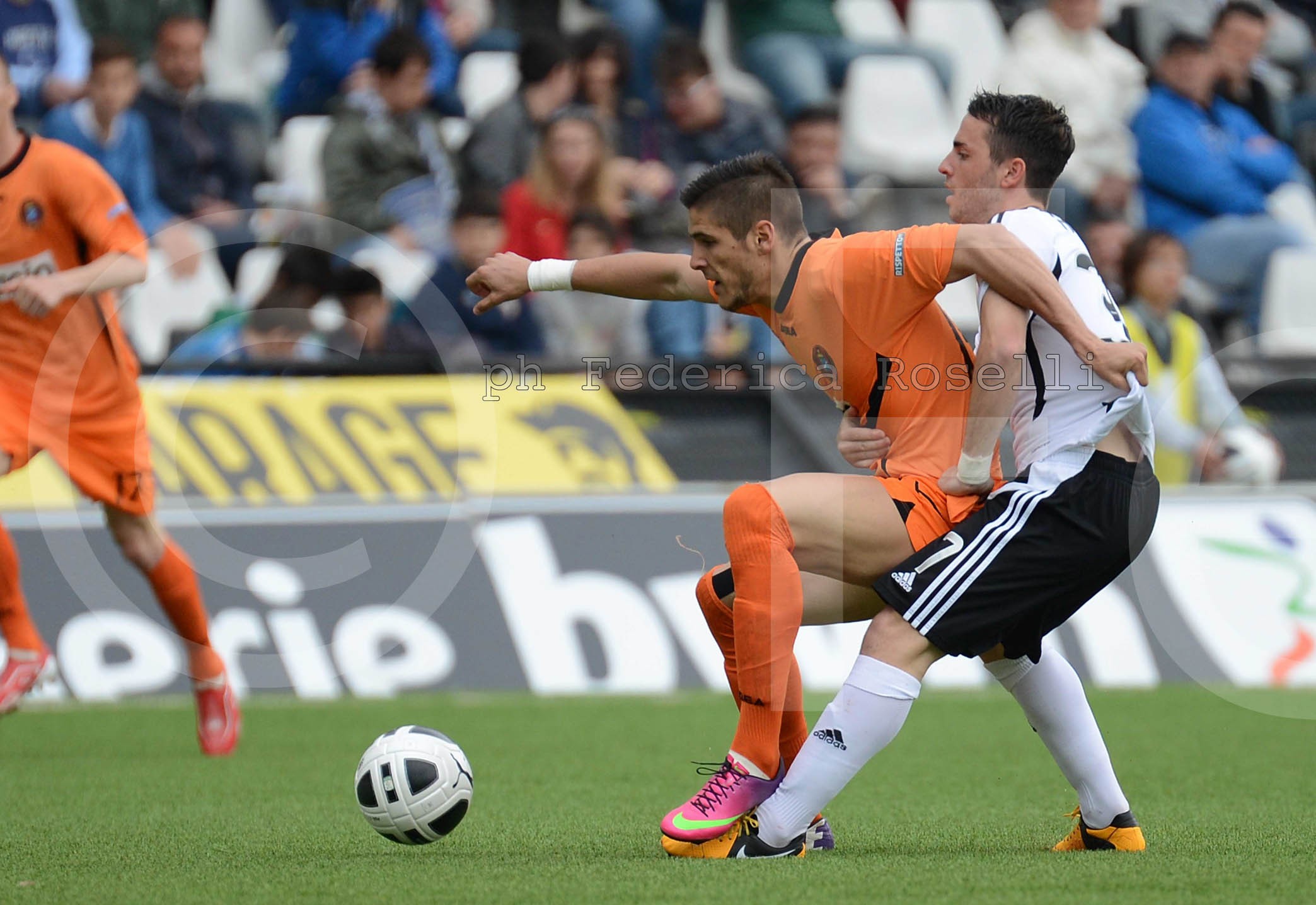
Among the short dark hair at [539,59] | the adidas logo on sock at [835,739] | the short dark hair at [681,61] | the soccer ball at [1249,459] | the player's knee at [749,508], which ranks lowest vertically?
the soccer ball at [1249,459]

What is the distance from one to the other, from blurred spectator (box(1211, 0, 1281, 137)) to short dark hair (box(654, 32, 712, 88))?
12.8ft

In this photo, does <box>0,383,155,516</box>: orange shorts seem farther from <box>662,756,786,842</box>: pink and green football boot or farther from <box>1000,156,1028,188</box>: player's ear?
<box>1000,156,1028,188</box>: player's ear

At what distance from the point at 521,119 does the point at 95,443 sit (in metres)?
5.32

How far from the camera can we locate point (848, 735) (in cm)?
404

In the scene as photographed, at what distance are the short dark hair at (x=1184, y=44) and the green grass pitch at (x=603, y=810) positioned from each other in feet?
17.8

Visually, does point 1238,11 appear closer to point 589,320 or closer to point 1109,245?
point 1109,245

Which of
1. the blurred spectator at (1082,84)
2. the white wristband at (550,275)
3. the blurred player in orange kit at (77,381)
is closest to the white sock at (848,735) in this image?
the white wristband at (550,275)

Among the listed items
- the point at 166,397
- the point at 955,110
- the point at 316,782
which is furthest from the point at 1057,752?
the point at 955,110

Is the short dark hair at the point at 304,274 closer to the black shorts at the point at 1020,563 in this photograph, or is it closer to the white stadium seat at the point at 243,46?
the white stadium seat at the point at 243,46

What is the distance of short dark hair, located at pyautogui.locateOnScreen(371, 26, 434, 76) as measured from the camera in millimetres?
10727

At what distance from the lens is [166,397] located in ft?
28.7

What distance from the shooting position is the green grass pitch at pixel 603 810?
370cm

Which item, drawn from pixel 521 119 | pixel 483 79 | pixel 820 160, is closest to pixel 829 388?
pixel 820 160

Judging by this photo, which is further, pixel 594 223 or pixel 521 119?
pixel 521 119
